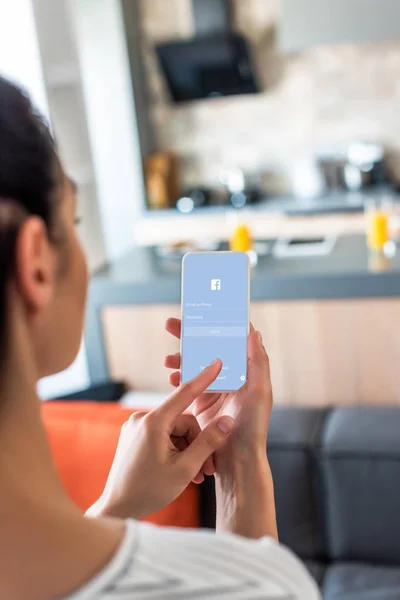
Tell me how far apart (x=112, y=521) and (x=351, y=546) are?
3.55 ft

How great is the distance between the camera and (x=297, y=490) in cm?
148

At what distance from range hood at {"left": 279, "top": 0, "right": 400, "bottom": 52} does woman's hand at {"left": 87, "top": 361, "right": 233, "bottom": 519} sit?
300 cm

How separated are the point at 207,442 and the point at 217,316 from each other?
0.17m

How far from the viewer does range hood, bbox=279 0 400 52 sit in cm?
335

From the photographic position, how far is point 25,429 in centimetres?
49

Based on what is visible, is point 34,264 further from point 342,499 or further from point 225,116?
point 225,116

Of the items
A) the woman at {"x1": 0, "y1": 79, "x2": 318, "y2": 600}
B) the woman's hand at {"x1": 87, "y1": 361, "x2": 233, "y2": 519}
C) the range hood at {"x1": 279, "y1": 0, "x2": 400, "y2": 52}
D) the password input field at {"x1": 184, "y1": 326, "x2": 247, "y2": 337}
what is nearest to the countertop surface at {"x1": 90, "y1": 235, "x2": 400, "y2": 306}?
the range hood at {"x1": 279, "y1": 0, "x2": 400, "y2": 52}

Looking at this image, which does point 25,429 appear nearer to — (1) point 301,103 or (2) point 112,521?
(2) point 112,521

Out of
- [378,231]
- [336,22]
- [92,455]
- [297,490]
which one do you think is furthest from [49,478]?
[336,22]

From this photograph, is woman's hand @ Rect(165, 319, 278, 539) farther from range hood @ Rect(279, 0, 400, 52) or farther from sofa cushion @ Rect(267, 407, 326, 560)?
range hood @ Rect(279, 0, 400, 52)

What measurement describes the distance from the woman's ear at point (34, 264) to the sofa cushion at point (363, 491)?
109 centimetres

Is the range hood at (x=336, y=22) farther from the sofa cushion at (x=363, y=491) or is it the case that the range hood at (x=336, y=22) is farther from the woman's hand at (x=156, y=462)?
the woman's hand at (x=156, y=462)

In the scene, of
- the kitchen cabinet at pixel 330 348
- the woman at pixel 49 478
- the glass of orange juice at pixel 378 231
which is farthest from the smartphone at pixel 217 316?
the glass of orange juice at pixel 378 231

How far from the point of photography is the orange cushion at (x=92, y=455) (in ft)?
4.52
